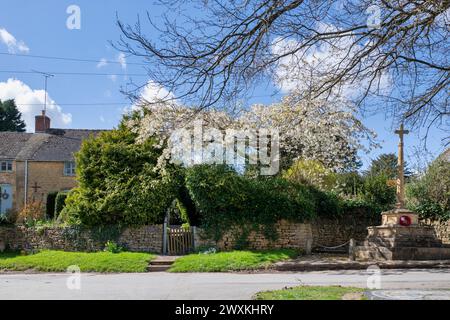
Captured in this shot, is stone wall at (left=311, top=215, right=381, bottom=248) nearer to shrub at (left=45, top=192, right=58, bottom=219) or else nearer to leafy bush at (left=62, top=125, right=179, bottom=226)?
leafy bush at (left=62, top=125, right=179, bottom=226)

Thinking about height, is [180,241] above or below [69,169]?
below

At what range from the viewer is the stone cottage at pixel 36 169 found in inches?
1603

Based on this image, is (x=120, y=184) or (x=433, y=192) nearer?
(x=120, y=184)

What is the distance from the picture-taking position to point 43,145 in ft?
140

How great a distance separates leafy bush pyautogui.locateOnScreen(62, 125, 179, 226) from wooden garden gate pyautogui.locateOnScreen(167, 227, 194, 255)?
99cm

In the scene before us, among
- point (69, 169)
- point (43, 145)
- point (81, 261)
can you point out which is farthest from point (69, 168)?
point (81, 261)

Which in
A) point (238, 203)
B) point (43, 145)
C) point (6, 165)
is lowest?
point (238, 203)

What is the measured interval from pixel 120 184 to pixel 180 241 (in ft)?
12.1

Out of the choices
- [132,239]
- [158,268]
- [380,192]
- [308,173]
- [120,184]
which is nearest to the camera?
[158,268]

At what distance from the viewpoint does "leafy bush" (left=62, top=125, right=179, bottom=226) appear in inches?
885

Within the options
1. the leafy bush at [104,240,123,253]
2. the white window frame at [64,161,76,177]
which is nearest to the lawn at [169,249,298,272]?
the leafy bush at [104,240,123,253]

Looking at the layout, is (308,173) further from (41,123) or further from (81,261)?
(41,123)
